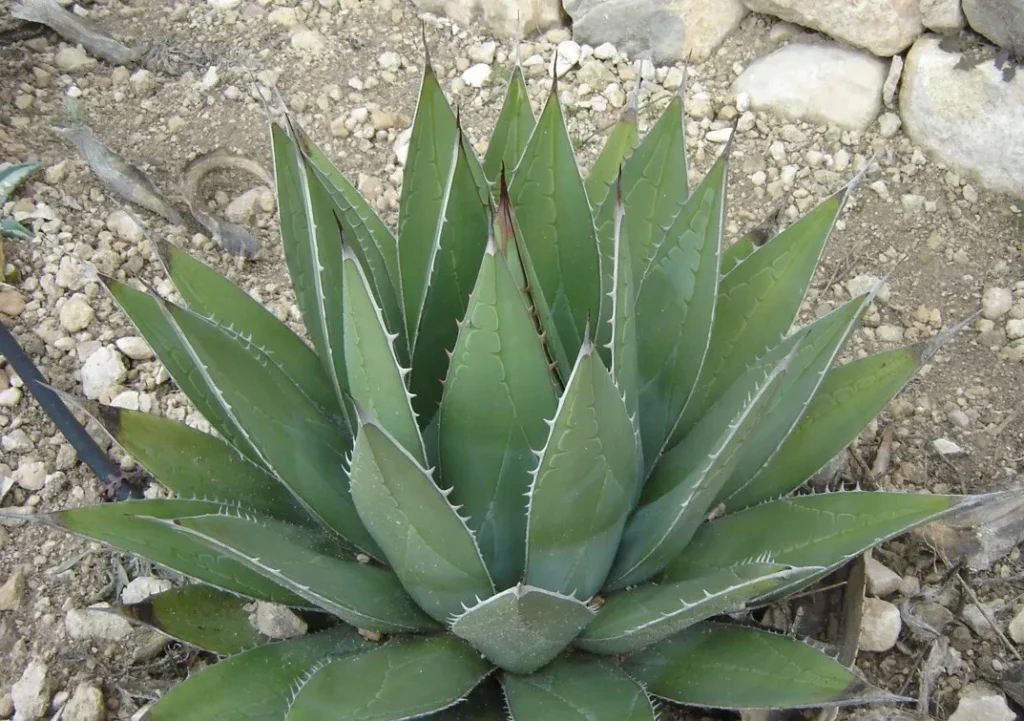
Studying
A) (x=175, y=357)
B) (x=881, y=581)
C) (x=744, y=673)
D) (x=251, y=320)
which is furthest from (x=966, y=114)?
A: (x=175, y=357)

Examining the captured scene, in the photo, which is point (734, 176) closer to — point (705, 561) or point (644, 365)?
point (644, 365)

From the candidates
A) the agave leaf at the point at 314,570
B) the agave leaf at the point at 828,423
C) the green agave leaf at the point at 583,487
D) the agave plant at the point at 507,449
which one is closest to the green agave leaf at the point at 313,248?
the agave plant at the point at 507,449

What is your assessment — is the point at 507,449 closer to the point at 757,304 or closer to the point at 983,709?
the point at 757,304

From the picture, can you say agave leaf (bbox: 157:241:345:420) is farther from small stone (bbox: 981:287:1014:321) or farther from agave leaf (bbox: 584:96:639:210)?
small stone (bbox: 981:287:1014:321)

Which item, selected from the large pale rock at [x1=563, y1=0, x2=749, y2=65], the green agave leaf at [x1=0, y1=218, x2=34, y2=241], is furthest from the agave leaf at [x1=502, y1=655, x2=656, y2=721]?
the large pale rock at [x1=563, y1=0, x2=749, y2=65]

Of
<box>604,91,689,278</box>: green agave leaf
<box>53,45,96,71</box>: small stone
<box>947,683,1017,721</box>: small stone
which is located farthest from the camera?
<box>53,45,96,71</box>: small stone

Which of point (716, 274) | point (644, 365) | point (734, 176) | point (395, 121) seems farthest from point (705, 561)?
point (395, 121)

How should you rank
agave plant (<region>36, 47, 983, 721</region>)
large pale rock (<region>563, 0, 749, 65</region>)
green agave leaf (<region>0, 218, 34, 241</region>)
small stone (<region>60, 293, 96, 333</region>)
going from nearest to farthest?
agave plant (<region>36, 47, 983, 721</region>) < small stone (<region>60, 293, 96, 333</region>) < green agave leaf (<region>0, 218, 34, 241</region>) < large pale rock (<region>563, 0, 749, 65</region>)
